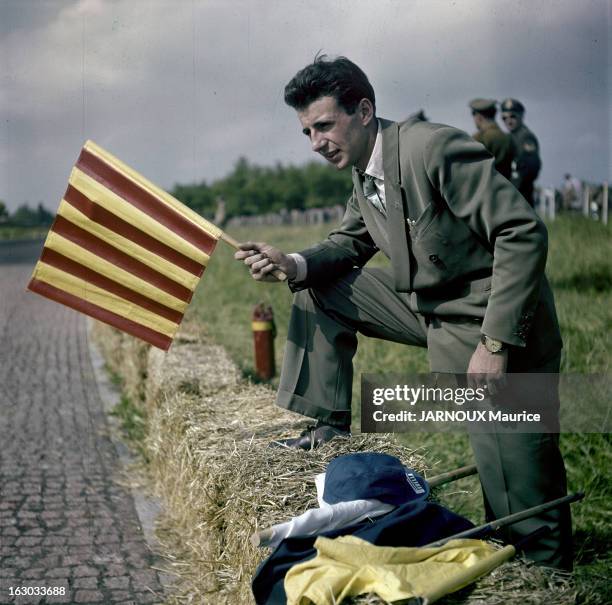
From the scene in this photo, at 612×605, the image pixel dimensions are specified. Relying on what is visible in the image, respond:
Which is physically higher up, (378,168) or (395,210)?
(378,168)

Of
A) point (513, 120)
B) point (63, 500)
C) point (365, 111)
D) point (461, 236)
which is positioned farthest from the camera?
point (513, 120)

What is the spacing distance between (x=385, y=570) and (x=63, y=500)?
3110 millimetres

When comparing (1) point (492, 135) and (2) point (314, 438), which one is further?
(1) point (492, 135)

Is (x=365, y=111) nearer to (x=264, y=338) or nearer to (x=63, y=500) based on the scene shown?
(x=63, y=500)

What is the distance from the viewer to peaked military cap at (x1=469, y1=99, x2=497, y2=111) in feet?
24.7

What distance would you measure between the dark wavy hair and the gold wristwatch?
1112mm

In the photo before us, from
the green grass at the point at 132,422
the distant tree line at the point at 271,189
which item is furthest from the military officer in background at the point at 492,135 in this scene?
the distant tree line at the point at 271,189

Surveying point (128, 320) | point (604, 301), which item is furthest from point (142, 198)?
point (604, 301)

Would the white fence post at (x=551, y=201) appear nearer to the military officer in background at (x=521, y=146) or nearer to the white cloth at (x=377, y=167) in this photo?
the military officer in background at (x=521, y=146)

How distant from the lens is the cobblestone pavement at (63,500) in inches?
144

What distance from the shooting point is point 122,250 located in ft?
12.8

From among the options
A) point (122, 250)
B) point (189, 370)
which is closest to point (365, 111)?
point (122, 250)

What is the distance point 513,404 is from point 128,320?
195cm

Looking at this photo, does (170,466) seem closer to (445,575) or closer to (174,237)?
(174,237)
